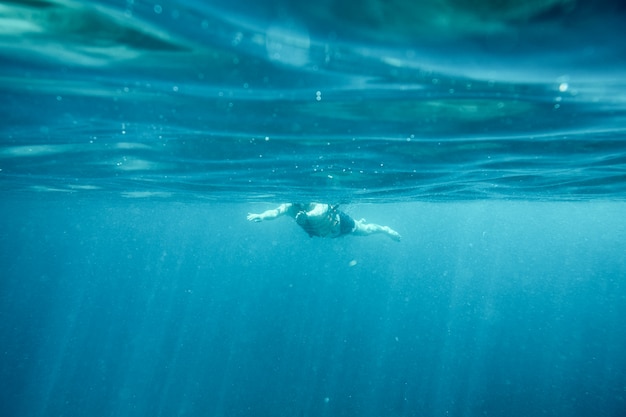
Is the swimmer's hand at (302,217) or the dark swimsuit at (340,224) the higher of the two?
the dark swimsuit at (340,224)

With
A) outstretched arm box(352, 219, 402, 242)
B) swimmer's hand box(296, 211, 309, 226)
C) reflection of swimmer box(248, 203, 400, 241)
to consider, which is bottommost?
swimmer's hand box(296, 211, 309, 226)

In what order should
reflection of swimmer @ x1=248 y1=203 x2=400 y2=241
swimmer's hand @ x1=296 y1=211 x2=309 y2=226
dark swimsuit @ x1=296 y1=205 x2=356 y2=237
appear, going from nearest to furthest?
1. swimmer's hand @ x1=296 y1=211 x2=309 y2=226
2. reflection of swimmer @ x1=248 y1=203 x2=400 y2=241
3. dark swimsuit @ x1=296 y1=205 x2=356 y2=237

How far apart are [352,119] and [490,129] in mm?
3437

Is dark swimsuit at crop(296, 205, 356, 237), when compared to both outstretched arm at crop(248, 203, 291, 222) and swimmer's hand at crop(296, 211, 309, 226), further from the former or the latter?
outstretched arm at crop(248, 203, 291, 222)

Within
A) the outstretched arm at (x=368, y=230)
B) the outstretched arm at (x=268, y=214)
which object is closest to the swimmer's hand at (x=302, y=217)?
the outstretched arm at (x=268, y=214)

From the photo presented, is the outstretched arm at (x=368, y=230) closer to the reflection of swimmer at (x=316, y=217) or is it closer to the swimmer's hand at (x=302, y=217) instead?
the reflection of swimmer at (x=316, y=217)

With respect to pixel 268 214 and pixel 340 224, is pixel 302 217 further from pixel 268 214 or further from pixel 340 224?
pixel 340 224

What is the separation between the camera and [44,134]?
1166cm

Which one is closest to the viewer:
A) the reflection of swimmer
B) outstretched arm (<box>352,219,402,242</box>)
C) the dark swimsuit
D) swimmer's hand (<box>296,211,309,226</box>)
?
swimmer's hand (<box>296,211,309,226</box>)

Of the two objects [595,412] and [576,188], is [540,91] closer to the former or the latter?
[576,188]

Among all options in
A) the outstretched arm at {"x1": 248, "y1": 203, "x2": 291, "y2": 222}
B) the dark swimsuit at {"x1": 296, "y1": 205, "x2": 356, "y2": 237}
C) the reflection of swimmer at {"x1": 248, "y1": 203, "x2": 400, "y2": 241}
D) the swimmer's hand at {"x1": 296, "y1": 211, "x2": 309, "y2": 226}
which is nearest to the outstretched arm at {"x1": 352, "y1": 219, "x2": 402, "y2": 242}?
the reflection of swimmer at {"x1": 248, "y1": 203, "x2": 400, "y2": 241}

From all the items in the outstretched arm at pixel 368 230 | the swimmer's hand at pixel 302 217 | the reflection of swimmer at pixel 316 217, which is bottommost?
the swimmer's hand at pixel 302 217

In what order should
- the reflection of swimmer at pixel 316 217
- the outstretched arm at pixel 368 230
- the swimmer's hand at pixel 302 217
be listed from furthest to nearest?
the outstretched arm at pixel 368 230 < the reflection of swimmer at pixel 316 217 < the swimmer's hand at pixel 302 217

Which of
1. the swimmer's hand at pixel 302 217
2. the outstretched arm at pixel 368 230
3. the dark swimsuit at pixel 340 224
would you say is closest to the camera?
the swimmer's hand at pixel 302 217
